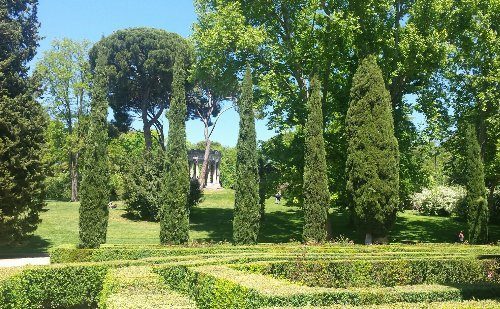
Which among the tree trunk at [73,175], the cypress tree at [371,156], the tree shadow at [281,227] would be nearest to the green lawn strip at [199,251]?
the cypress tree at [371,156]

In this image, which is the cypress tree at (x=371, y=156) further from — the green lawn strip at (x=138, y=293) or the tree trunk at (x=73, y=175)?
the tree trunk at (x=73, y=175)

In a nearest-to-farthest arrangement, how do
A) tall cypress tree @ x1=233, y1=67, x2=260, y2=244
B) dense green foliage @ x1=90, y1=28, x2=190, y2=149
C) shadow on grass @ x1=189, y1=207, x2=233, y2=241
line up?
tall cypress tree @ x1=233, y1=67, x2=260, y2=244 < shadow on grass @ x1=189, y1=207, x2=233, y2=241 < dense green foliage @ x1=90, y1=28, x2=190, y2=149

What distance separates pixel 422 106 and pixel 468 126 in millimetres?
3193

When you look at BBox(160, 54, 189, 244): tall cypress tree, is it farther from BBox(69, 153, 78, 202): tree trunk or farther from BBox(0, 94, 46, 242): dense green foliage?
BBox(69, 153, 78, 202): tree trunk

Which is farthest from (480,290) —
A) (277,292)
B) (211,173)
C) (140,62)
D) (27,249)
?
(211,173)

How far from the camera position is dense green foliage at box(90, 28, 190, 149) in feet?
128

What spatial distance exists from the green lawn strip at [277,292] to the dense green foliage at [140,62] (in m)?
31.5

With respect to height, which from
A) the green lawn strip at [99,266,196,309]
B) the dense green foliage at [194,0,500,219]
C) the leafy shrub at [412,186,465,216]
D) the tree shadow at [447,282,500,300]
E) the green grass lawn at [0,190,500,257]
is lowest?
the green grass lawn at [0,190,500,257]

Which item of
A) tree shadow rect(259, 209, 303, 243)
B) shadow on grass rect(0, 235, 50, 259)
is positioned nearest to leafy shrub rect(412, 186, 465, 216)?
tree shadow rect(259, 209, 303, 243)

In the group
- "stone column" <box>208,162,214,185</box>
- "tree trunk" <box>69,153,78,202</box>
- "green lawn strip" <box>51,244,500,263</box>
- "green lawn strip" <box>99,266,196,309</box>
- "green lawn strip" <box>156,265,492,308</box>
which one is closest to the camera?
"green lawn strip" <box>99,266,196,309</box>

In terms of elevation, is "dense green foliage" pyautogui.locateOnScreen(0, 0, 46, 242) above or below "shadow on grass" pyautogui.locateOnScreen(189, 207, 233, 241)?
above

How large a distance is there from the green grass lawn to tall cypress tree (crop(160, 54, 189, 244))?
20.0ft

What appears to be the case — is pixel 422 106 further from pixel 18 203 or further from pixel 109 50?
pixel 109 50

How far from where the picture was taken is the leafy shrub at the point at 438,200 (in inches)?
1431
